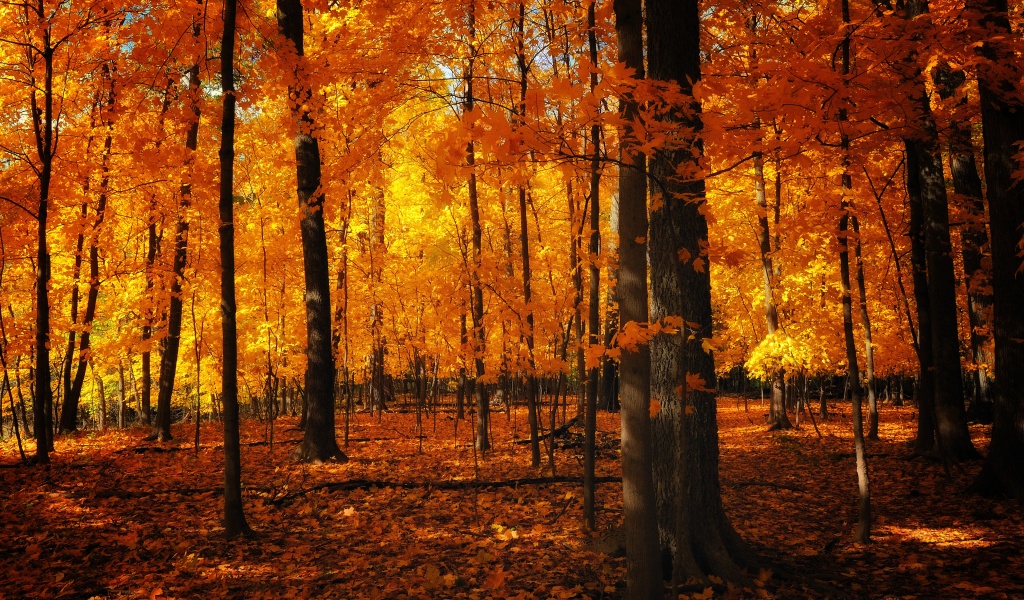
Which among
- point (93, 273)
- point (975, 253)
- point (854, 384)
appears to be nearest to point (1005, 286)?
point (854, 384)

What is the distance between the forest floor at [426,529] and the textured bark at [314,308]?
0.50 metres

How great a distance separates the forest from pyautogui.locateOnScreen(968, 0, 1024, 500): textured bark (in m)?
0.04

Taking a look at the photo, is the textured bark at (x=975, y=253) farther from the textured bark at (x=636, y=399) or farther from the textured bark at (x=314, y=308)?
the textured bark at (x=314, y=308)

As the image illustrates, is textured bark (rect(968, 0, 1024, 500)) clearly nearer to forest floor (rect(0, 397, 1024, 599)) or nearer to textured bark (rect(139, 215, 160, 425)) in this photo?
forest floor (rect(0, 397, 1024, 599))

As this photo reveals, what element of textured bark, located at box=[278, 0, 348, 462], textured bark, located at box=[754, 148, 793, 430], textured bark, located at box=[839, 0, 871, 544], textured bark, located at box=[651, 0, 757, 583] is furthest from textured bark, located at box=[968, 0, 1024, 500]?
textured bark, located at box=[278, 0, 348, 462]

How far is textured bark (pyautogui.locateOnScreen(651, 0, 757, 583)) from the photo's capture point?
460 cm

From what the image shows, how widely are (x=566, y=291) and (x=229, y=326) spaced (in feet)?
15.1

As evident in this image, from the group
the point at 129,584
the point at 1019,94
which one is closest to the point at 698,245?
the point at 1019,94

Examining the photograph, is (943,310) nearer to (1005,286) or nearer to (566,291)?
(1005,286)

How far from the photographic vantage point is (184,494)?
7.05 meters

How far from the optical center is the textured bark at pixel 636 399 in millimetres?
3406

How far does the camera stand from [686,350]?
4500 mm

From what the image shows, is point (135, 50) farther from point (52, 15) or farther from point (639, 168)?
point (639, 168)

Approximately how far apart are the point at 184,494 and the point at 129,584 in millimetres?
2920
